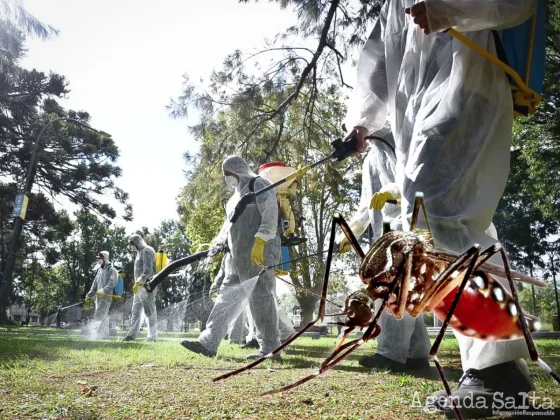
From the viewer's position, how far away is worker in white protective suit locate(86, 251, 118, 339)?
1019 centimetres

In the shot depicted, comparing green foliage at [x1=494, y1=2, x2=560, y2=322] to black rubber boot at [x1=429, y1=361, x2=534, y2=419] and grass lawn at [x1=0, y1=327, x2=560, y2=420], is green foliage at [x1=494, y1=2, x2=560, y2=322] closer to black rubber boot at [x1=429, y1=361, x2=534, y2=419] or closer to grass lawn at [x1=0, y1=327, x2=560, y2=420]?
grass lawn at [x1=0, y1=327, x2=560, y2=420]

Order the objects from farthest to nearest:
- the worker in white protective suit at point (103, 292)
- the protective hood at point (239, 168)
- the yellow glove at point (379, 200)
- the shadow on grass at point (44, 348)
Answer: the worker in white protective suit at point (103, 292), the protective hood at point (239, 168), the shadow on grass at point (44, 348), the yellow glove at point (379, 200)

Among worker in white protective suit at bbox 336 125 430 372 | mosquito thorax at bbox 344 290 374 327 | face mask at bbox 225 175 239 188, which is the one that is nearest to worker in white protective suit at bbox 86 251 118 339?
face mask at bbox 225 175 239 188

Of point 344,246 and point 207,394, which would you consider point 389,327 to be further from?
point 344,246

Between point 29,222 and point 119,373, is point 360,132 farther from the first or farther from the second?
point 29,222

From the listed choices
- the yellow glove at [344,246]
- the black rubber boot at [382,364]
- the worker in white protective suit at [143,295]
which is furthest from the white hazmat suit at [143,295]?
the yellow glove at [344,246]

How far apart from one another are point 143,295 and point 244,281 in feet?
14.7

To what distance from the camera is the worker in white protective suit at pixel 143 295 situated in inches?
308

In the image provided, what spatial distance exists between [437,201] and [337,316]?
2.24 feet

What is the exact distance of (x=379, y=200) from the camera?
0.95 meters

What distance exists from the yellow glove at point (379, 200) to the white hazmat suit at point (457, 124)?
117 mm

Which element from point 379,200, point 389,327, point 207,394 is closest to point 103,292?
point 389,327

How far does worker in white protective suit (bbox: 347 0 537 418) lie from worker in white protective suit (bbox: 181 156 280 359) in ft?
7.59

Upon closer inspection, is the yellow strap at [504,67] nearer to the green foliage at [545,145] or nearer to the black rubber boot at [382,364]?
the black rubber boot at [382,364]
